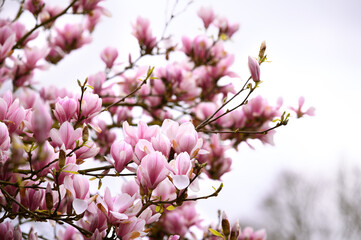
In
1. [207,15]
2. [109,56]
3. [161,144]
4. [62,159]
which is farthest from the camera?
[207,15]

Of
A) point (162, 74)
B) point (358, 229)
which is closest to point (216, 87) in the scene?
point (162, 74)

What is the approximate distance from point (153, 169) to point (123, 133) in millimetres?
215

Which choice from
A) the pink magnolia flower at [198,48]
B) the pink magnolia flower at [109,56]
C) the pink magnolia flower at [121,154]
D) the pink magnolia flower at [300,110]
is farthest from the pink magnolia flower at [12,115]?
the pink magnolia flower at [198,48]

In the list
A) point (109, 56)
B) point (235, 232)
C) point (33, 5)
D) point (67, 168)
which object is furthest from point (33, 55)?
point (235, 232)

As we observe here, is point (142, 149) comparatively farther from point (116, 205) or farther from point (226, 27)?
point (226, 27)

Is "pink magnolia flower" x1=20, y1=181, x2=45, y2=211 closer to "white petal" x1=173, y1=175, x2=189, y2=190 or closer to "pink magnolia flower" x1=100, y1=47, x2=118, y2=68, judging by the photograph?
"white petal" x1=173, y1=175, x2=189, y2=190

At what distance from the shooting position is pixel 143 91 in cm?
184

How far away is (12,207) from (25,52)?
3.33 feet

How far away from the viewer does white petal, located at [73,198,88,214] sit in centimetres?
71

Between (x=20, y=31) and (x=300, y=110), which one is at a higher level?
(x=20, y=31)

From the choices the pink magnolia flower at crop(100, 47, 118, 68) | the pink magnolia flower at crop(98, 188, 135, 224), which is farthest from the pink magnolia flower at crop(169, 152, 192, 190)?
the pink magnolia flower at crop(100, 47, 118, 68)

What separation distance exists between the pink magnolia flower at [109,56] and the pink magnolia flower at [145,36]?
0.15 meters

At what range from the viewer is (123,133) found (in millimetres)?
940

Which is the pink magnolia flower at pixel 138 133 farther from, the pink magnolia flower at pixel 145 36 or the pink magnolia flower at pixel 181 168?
the pink magnolia flower at pixel 145 36
